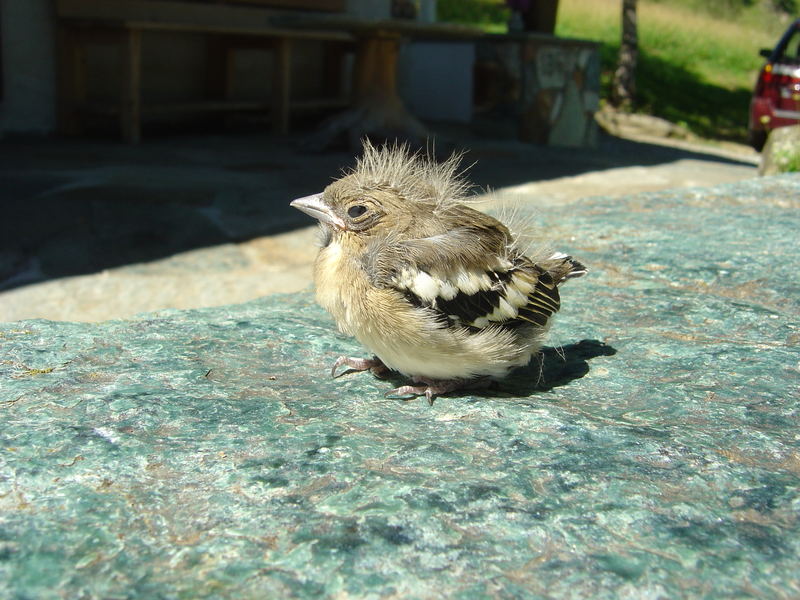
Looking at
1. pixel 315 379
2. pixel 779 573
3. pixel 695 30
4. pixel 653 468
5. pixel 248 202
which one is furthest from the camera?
pixel 695 30

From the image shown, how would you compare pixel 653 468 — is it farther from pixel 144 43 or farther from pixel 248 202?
pixel 144 43

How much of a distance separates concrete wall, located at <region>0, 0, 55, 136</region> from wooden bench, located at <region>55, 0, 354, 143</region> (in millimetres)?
138


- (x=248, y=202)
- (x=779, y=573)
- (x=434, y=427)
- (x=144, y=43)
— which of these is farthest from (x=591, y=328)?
(x=144, y=43)

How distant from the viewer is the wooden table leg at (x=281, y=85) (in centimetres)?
1220

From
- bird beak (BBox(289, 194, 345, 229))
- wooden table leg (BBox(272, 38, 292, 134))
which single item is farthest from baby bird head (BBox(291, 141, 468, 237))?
wooden table leg (BBox(272, 38, 292, 134))

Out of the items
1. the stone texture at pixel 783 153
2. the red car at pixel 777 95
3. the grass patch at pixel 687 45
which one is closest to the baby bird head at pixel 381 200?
the stone texture at pixel 783 153

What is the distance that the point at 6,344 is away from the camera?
2.61m

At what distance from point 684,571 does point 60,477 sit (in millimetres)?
1207

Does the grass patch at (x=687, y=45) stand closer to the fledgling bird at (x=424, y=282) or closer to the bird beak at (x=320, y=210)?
the fledgling bird at (x=424, y=282)

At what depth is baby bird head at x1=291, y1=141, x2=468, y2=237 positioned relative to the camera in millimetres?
2537

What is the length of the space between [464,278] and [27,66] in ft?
31.4

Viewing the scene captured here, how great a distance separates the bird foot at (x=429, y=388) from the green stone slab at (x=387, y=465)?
0.04m

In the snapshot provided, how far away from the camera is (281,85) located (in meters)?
12.3

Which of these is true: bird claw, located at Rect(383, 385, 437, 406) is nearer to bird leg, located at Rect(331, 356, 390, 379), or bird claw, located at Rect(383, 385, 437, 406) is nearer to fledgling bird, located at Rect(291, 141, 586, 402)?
fledgling bird, located at Rect(291, 141, 586, 402)
